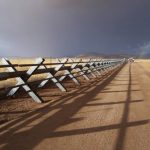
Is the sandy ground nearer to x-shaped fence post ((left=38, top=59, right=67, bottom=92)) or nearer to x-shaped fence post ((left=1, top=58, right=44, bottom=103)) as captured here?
x-shaped fence post ((left=1, top=58, right=44, bottom=103))

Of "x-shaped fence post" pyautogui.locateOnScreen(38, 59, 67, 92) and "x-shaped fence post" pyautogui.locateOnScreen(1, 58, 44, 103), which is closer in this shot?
"x-shaped fence post" pyautogui.locateOnScreen(1, 58, 44, 103)

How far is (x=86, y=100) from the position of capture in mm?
11828

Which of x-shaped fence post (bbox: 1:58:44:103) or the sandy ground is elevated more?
x-shaped fence post (bbox: 1:58:44:103)

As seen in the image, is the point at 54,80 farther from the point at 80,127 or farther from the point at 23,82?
the point at 80,127

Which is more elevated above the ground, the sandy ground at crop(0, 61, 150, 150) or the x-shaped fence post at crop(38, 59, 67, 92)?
the x-shaped fence post at crop(38, 59, 67, 92)

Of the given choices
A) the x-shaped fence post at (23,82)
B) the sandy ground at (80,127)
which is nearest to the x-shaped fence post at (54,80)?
the x-shaped fence post at (23,82)

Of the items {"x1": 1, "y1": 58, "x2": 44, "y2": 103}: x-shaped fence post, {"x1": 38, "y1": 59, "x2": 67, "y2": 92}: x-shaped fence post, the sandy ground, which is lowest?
the sandy ground

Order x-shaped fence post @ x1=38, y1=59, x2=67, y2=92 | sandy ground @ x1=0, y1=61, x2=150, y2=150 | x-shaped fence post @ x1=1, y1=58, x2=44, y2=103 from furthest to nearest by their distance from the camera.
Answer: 1. x-shaped fence post @ x1=38, y1=59, x2=67, y2=92
2. x-shaped fence post @ x1=1, y1=58, x2=44, y2=103
3. sandy ground @ x1=0, y1=61, x2=150, y2=150

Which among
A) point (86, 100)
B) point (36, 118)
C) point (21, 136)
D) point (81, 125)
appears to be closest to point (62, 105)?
point (86, 100)

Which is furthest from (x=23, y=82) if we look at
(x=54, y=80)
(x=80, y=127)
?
(x=54, y=80)

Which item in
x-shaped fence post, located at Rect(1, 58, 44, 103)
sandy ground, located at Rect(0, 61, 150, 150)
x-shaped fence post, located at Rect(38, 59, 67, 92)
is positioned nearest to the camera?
sandy ground, located at Rect(0, 61, 150, 150)

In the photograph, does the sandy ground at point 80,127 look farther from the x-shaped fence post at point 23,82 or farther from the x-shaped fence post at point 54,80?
the x-shaped fence post at point 54,80

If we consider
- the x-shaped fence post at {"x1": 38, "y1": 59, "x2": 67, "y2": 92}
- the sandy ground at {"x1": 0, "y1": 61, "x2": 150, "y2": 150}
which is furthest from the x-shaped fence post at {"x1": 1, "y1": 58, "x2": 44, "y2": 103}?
the x-shaped fence post at {"x1": 38, "y1": 59, "x2": 67, "y2": 92}

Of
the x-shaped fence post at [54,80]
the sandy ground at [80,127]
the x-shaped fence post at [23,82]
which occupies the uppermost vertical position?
the x-shaped fence post at [54,80]
